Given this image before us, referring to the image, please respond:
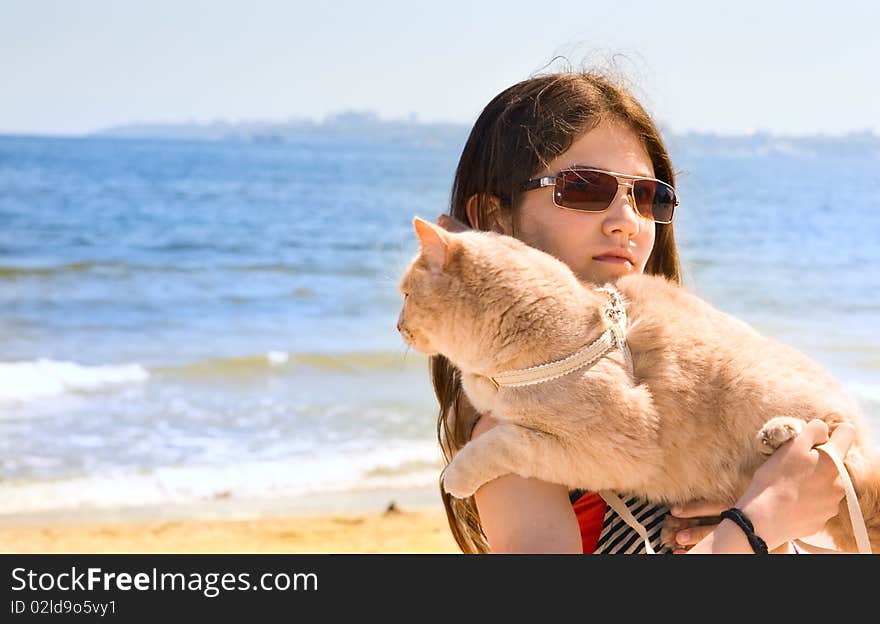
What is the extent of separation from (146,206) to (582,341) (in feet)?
78.1

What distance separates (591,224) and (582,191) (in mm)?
83

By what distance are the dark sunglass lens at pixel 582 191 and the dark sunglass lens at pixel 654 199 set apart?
0.39 feet

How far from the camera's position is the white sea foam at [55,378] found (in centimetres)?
800

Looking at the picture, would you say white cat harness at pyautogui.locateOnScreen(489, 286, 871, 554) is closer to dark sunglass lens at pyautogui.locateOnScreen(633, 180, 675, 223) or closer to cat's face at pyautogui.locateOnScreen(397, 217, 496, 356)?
cat's face at pyautogui.locateOnScreen(397, 217, 496, 356)

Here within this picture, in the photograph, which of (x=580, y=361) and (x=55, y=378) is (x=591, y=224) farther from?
(x=55, y=378)

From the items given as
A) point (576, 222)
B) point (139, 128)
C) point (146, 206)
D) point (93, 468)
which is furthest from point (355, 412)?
point (139, 128)

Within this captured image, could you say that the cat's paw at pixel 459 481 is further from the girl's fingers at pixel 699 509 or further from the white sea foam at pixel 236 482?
the white sea foam at pixel 236 482

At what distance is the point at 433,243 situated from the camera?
2.14 meters

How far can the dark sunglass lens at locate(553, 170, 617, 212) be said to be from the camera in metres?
2.26

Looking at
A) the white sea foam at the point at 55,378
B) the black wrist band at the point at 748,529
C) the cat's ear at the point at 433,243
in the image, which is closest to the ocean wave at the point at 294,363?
the white sea foam at the point at 55,378

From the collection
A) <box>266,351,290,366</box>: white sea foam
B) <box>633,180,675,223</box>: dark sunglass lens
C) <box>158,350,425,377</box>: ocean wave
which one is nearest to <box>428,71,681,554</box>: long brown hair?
<box>633,180,675,223</box>: dark sunglass lens

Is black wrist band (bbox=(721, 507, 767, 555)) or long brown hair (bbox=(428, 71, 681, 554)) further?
long brown hair (bbox=(428, 71, 681, 554))

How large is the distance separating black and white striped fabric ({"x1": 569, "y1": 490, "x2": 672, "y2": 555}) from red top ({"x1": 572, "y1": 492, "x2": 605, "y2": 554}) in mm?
11
